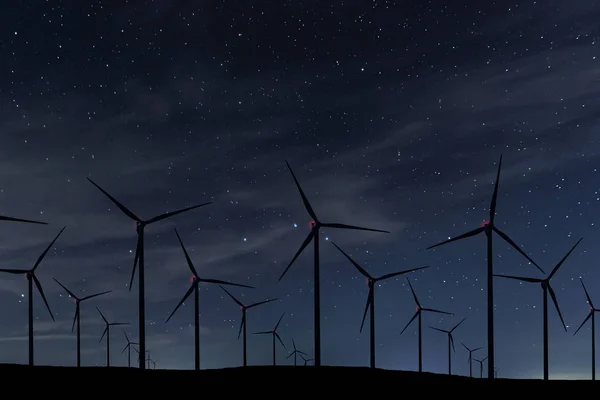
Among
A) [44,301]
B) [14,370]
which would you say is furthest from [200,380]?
[44,301]

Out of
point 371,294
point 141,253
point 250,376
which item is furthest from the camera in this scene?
point 371,294

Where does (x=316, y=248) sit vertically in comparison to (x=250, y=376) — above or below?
above

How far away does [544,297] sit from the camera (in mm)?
87062

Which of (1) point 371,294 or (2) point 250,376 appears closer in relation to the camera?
(2) point 250,376

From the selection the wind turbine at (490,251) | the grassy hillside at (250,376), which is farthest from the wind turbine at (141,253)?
the wind turbine at (490,251)

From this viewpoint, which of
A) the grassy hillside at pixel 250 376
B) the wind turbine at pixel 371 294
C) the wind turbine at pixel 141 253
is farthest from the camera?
the wind turbine at pixel 371 294

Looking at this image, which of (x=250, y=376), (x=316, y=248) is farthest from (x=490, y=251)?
(x=250, y=376)

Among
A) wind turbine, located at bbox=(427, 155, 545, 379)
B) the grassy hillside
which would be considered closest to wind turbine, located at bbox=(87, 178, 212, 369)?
the grassy hillside

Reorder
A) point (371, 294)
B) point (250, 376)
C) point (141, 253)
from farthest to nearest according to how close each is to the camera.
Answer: point (371, 294) → point (141, 253) → point (250, 376)

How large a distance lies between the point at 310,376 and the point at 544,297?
154ft

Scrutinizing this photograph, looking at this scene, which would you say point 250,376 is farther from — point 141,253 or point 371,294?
point 371,294

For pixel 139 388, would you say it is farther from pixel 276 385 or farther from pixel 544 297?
pixel 544 297

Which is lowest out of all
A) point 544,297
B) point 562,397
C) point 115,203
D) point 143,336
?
point 562,397

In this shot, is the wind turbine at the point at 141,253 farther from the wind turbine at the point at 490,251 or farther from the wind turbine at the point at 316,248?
the wind turbine at the point at 490,251
